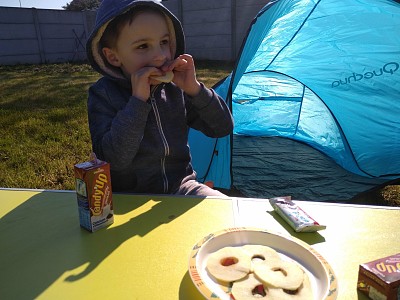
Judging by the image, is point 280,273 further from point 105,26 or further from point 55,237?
point 105,26

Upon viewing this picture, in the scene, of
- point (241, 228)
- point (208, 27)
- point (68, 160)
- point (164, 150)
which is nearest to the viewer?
point (241, 228)

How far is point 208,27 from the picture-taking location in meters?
9.62

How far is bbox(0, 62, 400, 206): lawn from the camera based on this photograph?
220cm

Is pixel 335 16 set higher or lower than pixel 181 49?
higher

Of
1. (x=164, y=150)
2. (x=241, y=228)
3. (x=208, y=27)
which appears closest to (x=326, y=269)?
(x=241, y=228)

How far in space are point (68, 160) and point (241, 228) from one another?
83.7 inches

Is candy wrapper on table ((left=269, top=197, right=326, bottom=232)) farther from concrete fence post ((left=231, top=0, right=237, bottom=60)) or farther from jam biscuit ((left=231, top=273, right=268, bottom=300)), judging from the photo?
concrete fence post ((left=231, top=0, right=237, bottom=60))

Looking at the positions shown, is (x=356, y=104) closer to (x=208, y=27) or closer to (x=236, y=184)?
(x=236, y=184)

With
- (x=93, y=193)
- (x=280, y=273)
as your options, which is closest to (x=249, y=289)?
(x=280, y=273)

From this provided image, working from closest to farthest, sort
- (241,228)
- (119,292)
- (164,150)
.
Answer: (119,292)
(241,228)
(164,150)

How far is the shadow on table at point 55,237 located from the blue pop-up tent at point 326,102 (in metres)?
1.14

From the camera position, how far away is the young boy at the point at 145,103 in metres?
0.97

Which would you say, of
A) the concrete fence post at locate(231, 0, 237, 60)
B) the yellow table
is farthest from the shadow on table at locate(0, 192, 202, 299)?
the concrete fence post at locate(231, 0, 237, 60)

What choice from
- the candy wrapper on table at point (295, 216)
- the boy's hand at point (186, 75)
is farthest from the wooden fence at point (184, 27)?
the candy wrapper on table at point (295, 216)
